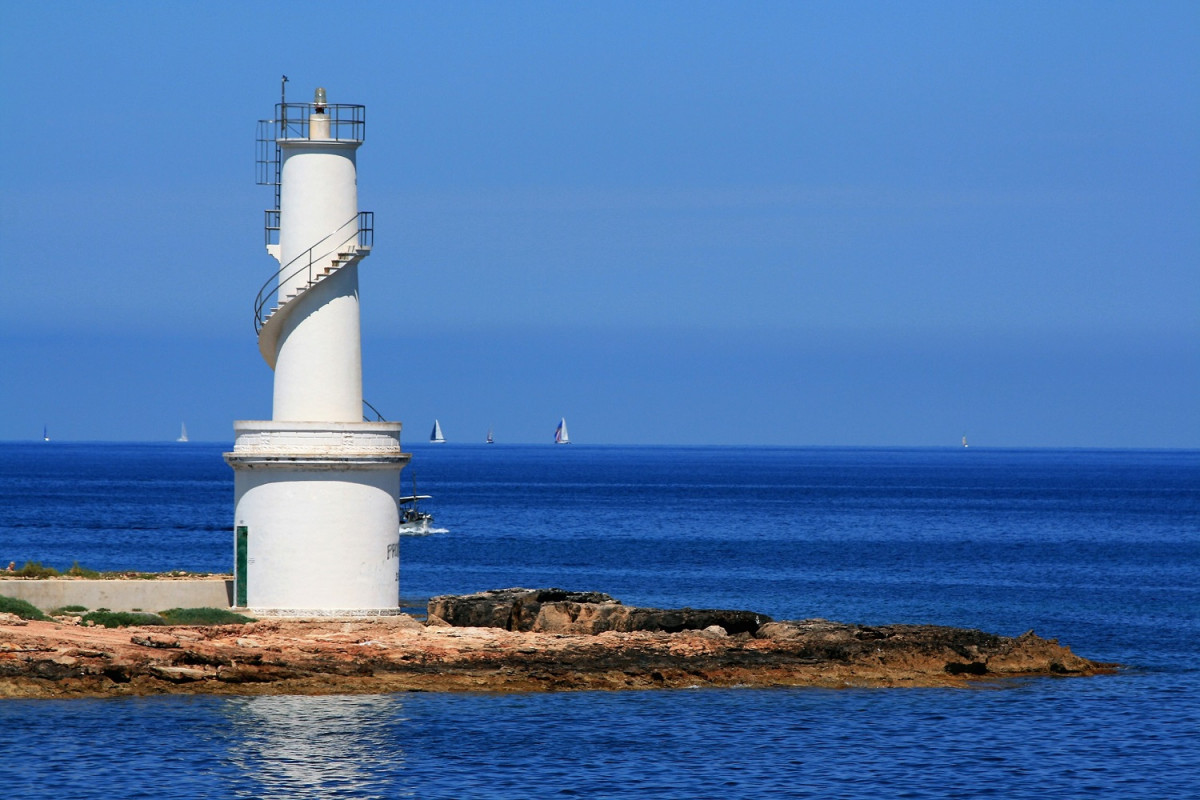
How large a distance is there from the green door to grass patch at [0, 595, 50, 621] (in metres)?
3.58

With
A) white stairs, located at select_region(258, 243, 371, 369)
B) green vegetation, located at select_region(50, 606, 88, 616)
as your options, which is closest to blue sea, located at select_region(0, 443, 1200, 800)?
green vegetation, located at select_region(50, 606, 88, 616)

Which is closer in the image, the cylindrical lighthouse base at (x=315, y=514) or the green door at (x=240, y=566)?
the cylindrical lighthouse base at (x=315, y=514)

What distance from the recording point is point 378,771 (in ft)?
80.4

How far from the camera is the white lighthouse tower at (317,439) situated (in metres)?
32.3

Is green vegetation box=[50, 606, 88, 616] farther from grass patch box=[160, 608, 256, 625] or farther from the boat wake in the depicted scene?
the boat wake

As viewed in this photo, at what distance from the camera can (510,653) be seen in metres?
31.4

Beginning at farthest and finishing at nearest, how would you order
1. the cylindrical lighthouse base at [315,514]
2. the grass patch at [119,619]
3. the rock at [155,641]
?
the cylindrical lighthouse base at [315,514] < the grass patch at [119,619] < the rock at [155,641]

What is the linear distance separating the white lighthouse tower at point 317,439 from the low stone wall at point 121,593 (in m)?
1.01

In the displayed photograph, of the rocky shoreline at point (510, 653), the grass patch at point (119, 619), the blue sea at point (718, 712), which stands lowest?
the blue sea at point (718, 712)

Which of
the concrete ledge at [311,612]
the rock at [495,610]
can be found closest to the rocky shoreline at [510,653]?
the rock at [495,610]

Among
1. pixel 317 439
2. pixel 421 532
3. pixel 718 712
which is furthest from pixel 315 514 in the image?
pixel 421 532

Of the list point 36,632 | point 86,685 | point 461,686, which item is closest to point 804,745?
point 461,686

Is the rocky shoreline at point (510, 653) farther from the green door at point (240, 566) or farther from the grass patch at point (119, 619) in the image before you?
the green door at point (240, 566)

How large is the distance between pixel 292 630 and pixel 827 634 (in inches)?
413
